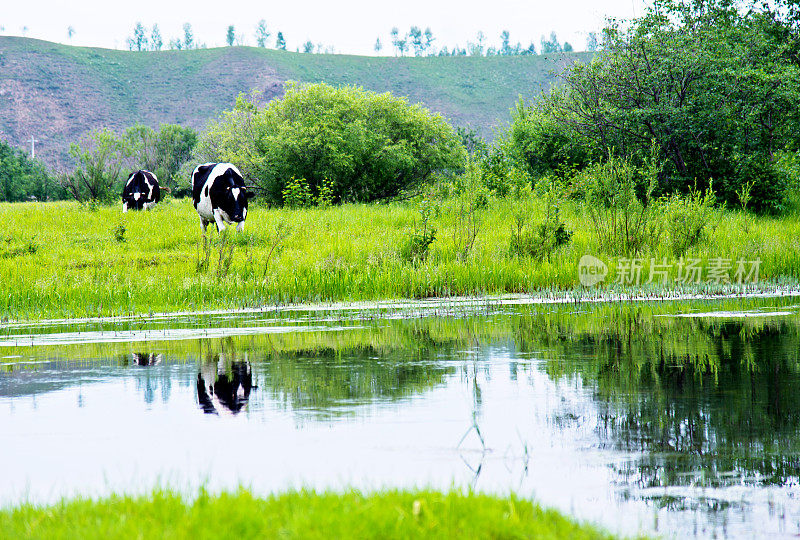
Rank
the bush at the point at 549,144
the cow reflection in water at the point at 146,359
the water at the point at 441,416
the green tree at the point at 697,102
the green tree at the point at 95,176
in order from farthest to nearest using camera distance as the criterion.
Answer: the bush at the point at 549,144, the green tree at the point at 95,176, the green tree at the point at 697,102, the cow reflection in water at the point at 146,359, the water at the point at 441,416

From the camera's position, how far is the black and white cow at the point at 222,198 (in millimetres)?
20562

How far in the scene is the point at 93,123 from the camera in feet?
418

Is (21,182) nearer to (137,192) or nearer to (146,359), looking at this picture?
(137,192)

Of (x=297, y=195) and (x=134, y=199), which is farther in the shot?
(x=297, y=195)

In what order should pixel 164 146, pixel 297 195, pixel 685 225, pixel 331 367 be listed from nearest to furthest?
1. pixel 331 367
2. pixel 685 225
3. pixel 297 195
4. pixel 164 146

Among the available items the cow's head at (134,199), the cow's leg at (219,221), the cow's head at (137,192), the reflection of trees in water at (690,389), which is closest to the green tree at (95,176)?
the cow's head at (137,192)

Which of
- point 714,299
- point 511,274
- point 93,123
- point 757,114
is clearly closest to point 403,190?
point 757,114

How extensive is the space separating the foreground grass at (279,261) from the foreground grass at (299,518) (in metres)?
10.3

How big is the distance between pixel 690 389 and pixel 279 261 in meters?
11.5

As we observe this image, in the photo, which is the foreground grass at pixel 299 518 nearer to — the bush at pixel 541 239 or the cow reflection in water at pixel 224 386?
the cow reflection in water at pixel 224 386

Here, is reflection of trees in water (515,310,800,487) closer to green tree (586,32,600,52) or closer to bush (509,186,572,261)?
bush (509,186,572,261)

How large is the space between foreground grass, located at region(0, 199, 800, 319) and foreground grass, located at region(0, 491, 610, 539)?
404 inches

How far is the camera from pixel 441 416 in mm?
5746

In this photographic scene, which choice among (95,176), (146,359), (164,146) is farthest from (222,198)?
(164,146)
